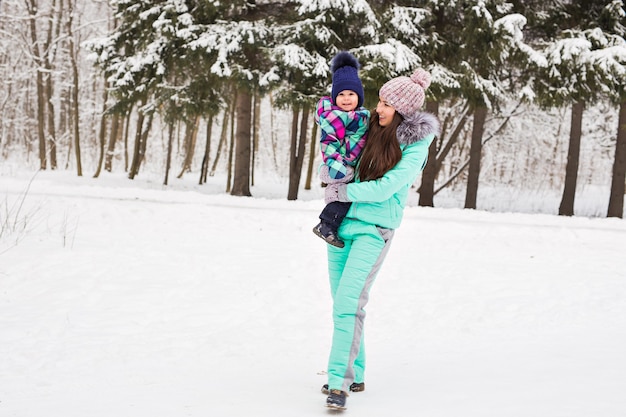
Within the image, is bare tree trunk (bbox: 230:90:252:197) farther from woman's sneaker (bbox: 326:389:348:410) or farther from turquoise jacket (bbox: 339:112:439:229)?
woman's sneaker (bbox: 326:389:348:410)

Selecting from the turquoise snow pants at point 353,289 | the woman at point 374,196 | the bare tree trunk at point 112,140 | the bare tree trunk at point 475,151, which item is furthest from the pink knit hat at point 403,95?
the bare tree trunk at point 112,140

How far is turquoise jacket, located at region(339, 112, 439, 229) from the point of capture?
356cm

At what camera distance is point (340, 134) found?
365 cm

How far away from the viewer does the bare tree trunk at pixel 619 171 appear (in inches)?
653

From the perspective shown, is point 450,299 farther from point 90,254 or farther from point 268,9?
point 268,9

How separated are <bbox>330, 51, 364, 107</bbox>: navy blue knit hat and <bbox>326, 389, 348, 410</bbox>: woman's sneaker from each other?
5.92ft

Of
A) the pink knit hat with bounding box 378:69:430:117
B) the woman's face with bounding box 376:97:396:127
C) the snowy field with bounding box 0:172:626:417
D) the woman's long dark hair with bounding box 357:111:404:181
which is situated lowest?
the snowy field with bounding box 0:172:626:417

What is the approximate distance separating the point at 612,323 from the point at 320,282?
3.55m

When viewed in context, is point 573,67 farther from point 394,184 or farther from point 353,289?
point 353,289

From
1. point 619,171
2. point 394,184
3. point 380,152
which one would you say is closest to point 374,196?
point 394,184

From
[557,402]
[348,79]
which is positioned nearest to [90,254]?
[348,79]

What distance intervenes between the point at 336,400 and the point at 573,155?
1586 centimetres

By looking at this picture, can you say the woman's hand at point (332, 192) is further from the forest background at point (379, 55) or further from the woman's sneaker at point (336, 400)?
the forest background at point (379, 55)

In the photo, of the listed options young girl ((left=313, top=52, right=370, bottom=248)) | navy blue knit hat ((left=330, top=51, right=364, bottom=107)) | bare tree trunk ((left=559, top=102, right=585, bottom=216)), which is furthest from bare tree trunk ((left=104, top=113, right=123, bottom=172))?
young girl ((left=313, top=52, right=370, bottom=248))
